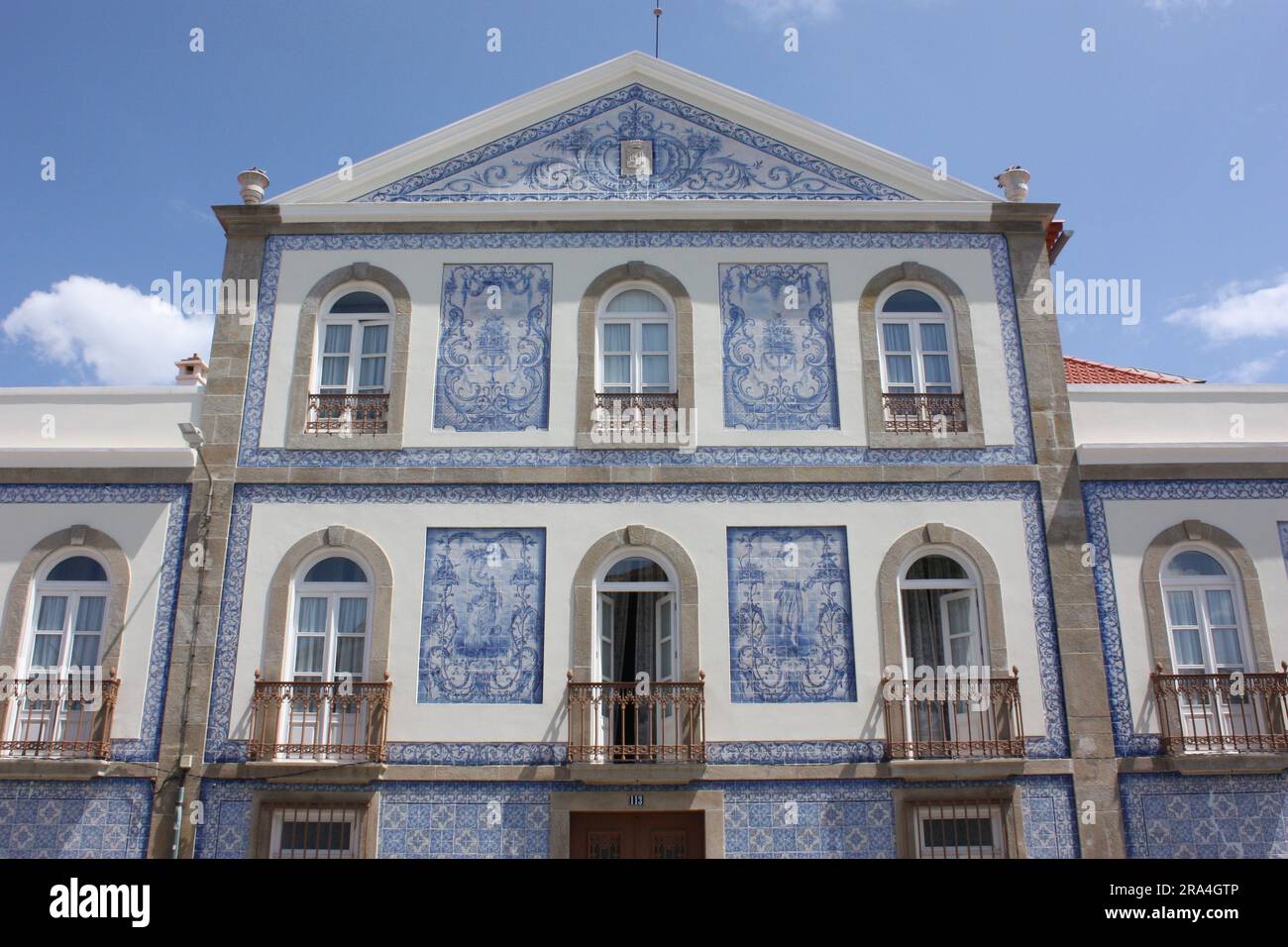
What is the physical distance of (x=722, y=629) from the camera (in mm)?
11141

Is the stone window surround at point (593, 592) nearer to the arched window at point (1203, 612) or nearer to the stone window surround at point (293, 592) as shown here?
the stone window surround at point (293, 592)

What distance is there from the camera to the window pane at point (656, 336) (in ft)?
40.6

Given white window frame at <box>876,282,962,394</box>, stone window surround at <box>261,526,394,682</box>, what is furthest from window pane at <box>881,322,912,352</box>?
stone window surround at <box>261,526,394,682</box>

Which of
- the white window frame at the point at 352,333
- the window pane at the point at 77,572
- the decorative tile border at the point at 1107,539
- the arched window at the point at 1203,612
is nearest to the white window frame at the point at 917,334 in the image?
the decorative tile border at the point at 1107,539

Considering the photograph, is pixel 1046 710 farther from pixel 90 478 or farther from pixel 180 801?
pixel 90 478

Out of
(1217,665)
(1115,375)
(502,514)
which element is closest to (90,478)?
(502,514)

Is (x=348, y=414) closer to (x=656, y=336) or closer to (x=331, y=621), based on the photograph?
(x=331, y=621)

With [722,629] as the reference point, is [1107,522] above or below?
above

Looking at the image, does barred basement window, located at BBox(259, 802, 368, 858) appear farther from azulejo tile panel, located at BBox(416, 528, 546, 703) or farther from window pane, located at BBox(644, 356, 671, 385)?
window pane, located at BBox(644, 356, 671, 385)

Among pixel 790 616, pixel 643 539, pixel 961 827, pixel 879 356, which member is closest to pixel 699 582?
pixel 643 539

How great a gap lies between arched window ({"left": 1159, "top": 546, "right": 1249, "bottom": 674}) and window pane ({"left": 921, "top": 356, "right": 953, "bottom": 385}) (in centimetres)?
299

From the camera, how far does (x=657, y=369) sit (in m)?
12.3
